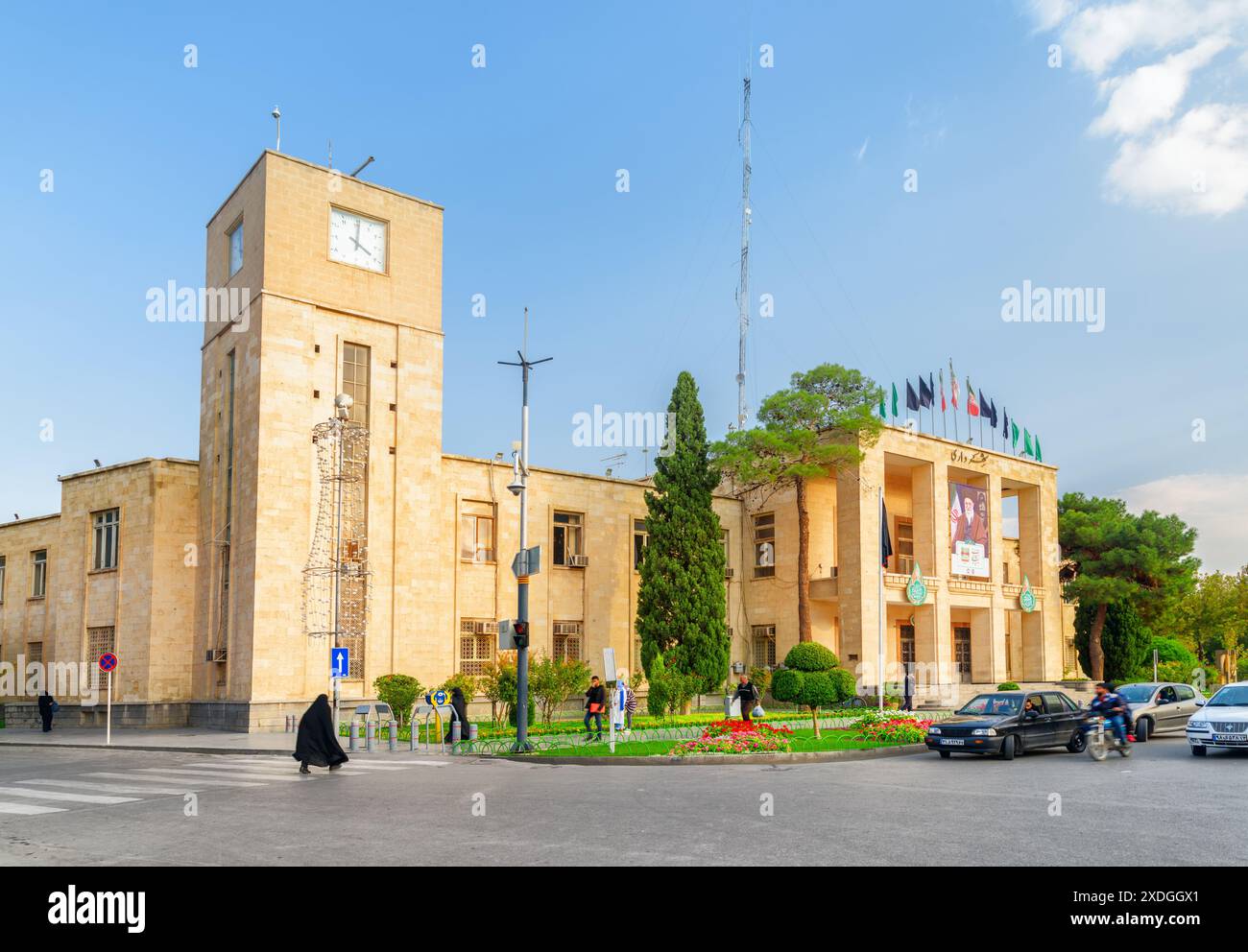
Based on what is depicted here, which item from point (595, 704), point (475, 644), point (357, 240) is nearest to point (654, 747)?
point (595, 704)

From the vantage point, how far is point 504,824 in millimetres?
11141

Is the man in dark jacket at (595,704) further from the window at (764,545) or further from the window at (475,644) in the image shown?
the window at (764,545)

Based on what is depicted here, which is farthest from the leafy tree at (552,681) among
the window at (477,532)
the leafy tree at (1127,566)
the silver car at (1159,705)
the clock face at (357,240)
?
the leafy tree at (1127,566)

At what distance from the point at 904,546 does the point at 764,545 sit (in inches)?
360

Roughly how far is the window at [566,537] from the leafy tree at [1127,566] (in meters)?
28.2

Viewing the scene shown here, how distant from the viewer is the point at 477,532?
3812 centimetres

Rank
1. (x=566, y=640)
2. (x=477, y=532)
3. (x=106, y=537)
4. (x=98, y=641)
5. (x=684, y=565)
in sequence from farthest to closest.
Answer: (x=566, y=640)
(x=684, y=565)
(x=477, y=532)
(x=106, y=537)
(x=98, y=641)

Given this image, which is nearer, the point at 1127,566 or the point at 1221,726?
the point at 1221,726

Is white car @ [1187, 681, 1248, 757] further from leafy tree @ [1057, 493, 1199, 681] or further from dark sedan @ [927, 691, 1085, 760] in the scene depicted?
leafy tree @ [1057, 493, 1199, 681]

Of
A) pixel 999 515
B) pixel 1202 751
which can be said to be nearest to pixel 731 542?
pixel 999 515

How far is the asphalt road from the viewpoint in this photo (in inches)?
368

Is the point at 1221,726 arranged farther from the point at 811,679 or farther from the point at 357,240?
the point at 357,240

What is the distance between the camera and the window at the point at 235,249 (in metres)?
35.6
